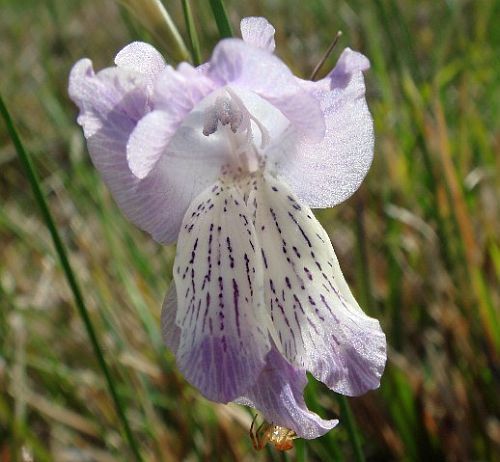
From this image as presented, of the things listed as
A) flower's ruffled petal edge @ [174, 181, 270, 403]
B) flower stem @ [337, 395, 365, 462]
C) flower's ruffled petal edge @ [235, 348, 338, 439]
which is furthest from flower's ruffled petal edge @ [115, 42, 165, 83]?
flower stem @ [337, 395, 365, 462]

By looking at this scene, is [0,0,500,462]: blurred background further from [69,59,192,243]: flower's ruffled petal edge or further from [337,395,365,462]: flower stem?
[69,59,192,243]: flower's ruffled petal edge

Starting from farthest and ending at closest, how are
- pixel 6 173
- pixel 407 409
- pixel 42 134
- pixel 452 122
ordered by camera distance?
pixel 42 134 < pixel 6 173 < pixel 452 122 < pixel 407 409

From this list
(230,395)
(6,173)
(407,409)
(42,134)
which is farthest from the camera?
(42,134)

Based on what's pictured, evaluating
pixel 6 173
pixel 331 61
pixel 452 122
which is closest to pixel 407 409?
pixel 452 122

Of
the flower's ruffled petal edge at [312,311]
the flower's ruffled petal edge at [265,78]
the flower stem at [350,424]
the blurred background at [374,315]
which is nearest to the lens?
the flower's ruffled petal edge at [265,78]

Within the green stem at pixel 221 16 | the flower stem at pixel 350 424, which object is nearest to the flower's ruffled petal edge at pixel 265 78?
the green stem at pixel 221 16

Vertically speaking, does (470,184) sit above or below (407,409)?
above

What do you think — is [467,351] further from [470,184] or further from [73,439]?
[73,439]

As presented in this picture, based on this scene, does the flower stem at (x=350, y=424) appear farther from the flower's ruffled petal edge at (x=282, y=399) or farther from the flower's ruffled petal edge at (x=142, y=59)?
Result: the flower's ruffled petal edge at (x=142, y=59)
